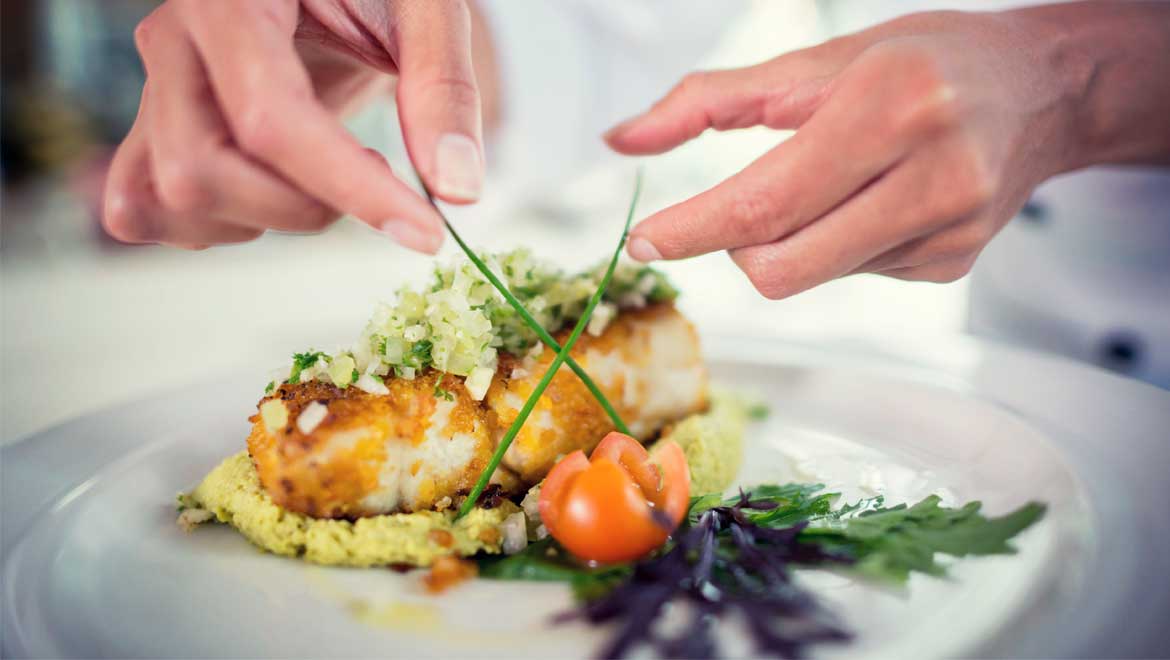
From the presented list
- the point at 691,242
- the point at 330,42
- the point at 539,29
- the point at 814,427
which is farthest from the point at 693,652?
the point at 539,29

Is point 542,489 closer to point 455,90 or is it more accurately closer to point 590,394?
point 590,394

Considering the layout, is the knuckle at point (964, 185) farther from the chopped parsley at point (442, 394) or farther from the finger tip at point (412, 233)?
the chopped parsley at point (442, 394)

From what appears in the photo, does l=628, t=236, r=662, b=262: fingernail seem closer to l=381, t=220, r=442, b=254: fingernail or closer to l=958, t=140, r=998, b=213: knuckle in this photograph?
l=381, t=220, r=442, b=254: fingernail

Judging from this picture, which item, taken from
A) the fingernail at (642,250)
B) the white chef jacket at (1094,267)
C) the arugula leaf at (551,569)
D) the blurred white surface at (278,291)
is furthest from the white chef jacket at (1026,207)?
the arugula leaf at (551,569)

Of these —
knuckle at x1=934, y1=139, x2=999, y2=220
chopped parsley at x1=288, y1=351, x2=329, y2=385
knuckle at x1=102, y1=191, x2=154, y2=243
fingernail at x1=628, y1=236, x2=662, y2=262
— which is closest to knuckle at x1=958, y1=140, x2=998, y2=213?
knuckle at x1=934, y1=139, x2=999, y2=220

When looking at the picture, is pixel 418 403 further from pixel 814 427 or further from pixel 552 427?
pixel 814 427

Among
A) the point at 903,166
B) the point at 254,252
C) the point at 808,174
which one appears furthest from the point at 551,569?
the point at 254,252
